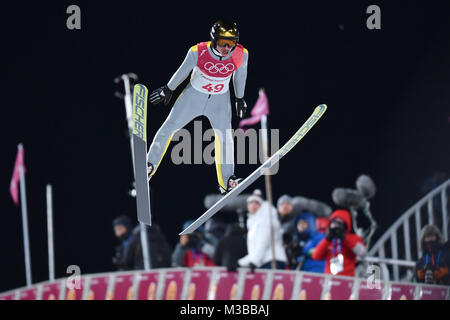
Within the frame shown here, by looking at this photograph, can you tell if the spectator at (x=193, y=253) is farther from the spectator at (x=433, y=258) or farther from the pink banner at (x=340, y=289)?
the spectator at (x=433, y=258)

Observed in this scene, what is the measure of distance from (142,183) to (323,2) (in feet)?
7.00

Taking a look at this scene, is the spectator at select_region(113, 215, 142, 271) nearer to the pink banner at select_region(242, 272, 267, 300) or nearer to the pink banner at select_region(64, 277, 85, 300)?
the pink banner at select_region(64, 277, 85, 300)

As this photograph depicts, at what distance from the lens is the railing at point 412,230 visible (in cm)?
604

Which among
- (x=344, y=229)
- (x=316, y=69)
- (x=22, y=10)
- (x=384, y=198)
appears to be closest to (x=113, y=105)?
(x=22, y=10)

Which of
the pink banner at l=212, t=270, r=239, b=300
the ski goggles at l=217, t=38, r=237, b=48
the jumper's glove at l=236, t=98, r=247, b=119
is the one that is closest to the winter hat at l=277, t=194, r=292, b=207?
the pink banner at l=212, t=270, r=239, b=300

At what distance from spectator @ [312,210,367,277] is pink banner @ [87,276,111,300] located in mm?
1770

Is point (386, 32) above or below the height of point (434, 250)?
above

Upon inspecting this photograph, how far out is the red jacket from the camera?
691 centimetres

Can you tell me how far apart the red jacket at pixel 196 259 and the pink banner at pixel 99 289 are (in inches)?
32.3

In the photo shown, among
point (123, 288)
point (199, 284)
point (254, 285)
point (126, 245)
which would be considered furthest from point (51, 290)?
point (254, 285)
